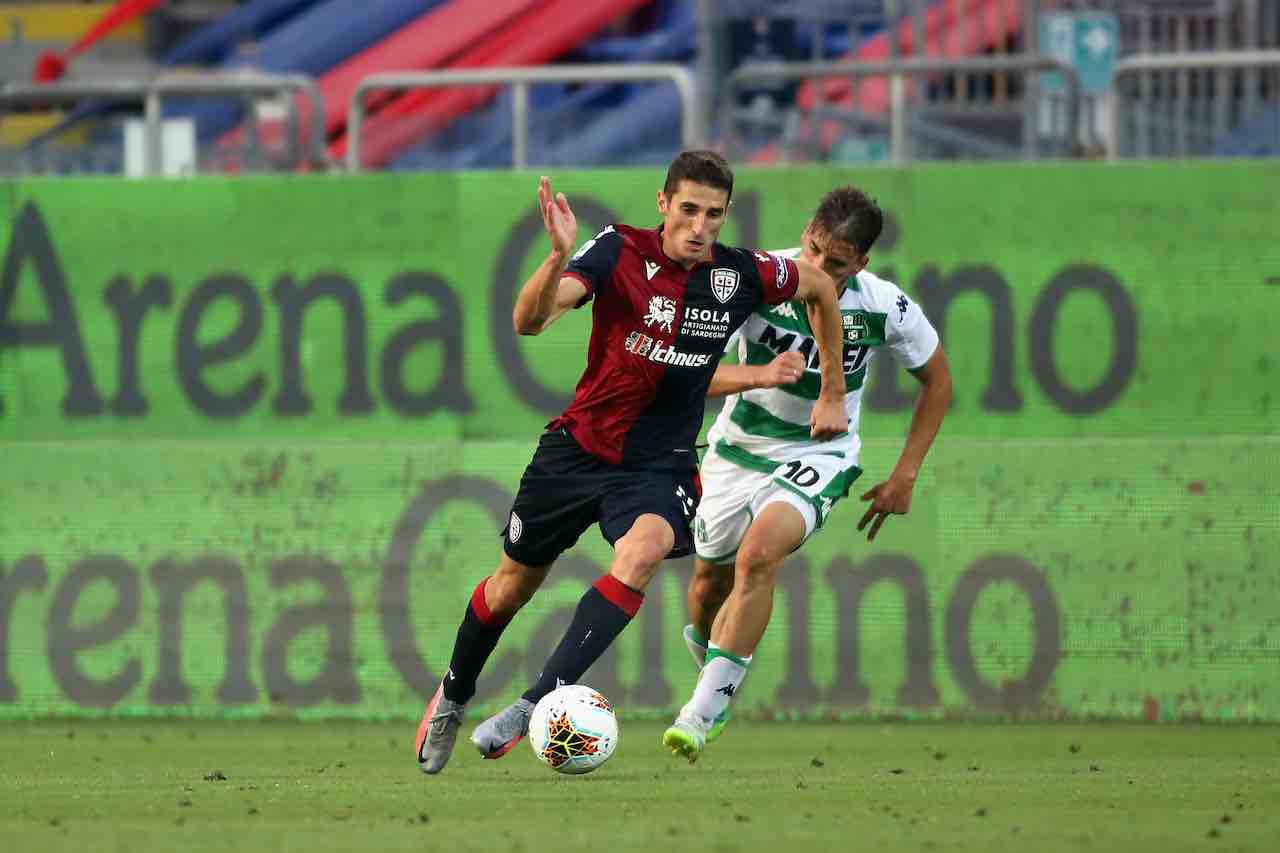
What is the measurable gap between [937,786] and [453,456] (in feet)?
12.7

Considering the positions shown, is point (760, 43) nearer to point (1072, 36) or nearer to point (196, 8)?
point (1072, 36)

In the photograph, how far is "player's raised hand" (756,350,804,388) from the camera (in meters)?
7.53

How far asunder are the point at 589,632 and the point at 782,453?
1.46m

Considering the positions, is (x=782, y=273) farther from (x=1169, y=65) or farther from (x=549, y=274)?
(x=1169, y=65)

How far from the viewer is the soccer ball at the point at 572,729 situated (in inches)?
277

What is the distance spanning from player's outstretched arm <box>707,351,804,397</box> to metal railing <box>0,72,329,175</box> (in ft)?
15.5

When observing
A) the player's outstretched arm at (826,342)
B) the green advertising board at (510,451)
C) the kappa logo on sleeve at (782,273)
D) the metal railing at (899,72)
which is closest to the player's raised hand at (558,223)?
the kappa logo on sleeve at (782,273)

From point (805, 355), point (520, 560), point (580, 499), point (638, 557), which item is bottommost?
point (520, 560)

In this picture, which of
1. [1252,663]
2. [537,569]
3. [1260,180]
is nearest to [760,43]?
[1260,180]

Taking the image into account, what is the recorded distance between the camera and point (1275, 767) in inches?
318

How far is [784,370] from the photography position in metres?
7.57

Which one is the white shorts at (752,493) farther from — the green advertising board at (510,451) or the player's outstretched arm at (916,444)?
the green advertising board at (510,451)

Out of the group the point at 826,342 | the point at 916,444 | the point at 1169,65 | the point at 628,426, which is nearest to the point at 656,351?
the point at 628,426

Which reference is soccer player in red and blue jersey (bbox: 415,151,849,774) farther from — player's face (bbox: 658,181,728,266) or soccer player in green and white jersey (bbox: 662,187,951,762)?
soccer player in green and white jersey (bbox: 662,187,951,762)
